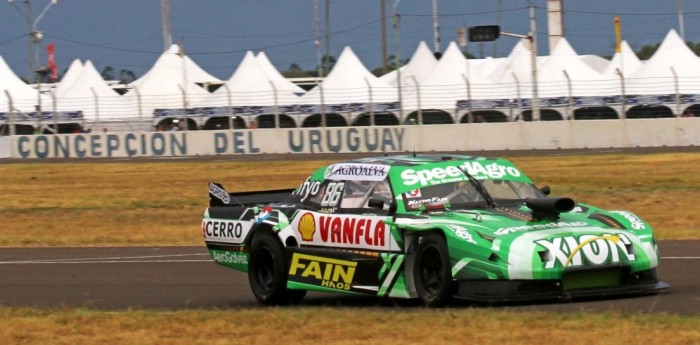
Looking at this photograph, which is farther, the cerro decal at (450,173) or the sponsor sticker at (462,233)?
the cerro decal at (450,173)

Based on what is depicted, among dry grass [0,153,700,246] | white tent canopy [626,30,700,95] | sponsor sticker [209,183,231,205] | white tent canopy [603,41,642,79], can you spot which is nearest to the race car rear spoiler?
sponsor sticker [209,183,231,205]

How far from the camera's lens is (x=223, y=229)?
11297 millimetres

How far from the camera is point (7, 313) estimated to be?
32.3ft

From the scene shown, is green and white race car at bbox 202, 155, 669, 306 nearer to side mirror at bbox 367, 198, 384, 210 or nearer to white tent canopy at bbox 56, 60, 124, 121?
side mirror at bbox 367, 198, 384, 210

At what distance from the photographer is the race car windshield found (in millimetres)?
9953

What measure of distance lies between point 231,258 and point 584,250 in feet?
11.9

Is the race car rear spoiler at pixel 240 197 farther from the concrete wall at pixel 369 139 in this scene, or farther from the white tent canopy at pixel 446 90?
the white tent canopy at pixel 446 90

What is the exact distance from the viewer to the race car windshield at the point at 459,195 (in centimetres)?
995

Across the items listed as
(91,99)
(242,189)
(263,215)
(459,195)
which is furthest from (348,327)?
(91,99)

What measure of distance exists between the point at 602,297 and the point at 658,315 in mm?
1332

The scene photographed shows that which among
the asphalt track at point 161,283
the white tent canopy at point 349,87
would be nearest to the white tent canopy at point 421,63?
the white tent canopy at point 349,87

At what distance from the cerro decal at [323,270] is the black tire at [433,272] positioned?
74 centimetres

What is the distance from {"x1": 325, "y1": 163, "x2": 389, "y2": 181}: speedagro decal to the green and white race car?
12 millimetres

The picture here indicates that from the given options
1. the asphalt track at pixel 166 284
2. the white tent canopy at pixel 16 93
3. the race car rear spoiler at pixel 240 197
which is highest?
the white tent canopy at pixel 16 93
